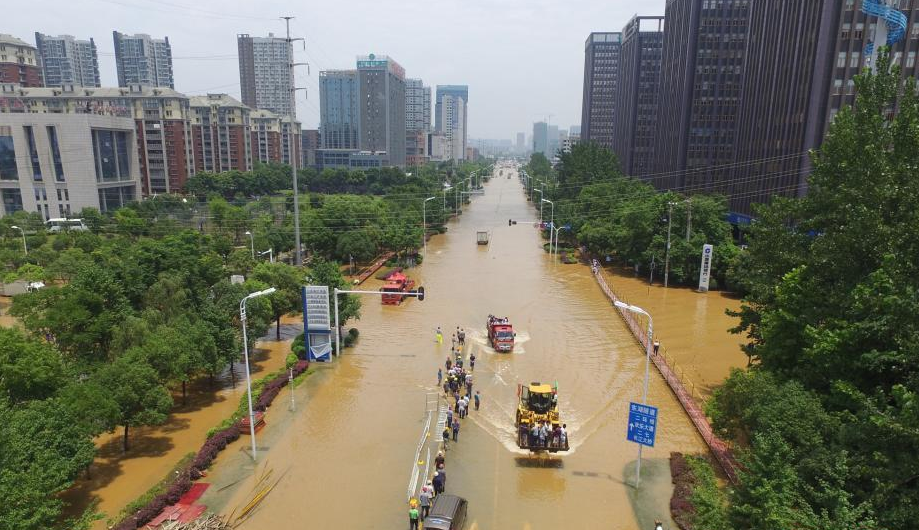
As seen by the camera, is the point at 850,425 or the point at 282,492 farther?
the point at 282,492

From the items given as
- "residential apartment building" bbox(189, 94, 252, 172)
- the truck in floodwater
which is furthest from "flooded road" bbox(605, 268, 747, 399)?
"residential apartment building" bbox(189, 94, 252, 172)

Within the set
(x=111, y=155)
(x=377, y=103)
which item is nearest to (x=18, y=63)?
(x=111, y=155)

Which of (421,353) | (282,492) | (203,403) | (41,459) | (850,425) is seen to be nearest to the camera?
(850,425)

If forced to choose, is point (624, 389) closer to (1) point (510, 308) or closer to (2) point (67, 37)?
(1) point (510, 308)

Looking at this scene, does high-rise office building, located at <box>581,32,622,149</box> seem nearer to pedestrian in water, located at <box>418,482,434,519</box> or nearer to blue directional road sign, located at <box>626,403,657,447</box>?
blue directional road sign, located at <box>626,403,657,447</box>

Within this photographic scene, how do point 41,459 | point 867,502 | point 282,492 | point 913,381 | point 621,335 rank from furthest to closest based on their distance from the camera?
point 621,335 → point 282,492 → point 41,459 → point 913,381 → point 867,502

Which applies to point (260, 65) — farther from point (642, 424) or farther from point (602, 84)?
point (642, 424)

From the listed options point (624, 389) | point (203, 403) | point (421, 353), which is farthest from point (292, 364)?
point (624, 389)
